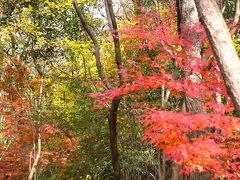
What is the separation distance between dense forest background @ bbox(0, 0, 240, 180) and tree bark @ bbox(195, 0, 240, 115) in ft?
3.05

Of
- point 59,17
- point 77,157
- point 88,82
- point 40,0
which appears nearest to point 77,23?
point 59,17

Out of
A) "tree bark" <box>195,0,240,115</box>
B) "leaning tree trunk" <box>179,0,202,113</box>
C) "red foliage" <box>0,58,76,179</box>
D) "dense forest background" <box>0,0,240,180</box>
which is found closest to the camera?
"tree bark" <box>195,0,240,115</box>

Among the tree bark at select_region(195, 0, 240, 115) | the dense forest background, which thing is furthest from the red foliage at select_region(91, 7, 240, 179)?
the tree bark at select_region(195, 0, 240, 115)

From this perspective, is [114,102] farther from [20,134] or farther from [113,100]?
[20,134]

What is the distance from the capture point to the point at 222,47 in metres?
3.09

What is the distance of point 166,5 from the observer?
38.0 feet

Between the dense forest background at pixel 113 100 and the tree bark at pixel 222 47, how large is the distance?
3.05 ft

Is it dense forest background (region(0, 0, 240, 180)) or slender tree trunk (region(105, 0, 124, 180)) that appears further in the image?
slender tree trunk (region(105, 0, 124, 180))

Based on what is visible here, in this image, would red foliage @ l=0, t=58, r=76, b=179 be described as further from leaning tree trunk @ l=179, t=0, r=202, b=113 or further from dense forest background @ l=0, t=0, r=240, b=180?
leaning tree trunk @ l=179, t=0, r=202, b=113

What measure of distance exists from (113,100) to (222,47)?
3191 mm

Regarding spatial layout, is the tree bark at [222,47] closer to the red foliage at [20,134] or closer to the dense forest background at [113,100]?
the dense forest background at [113,100]

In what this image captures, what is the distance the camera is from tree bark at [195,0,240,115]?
299 centimetres

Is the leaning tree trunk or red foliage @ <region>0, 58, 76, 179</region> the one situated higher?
the leaning tree trunk

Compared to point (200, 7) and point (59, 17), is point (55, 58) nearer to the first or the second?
point (59, 17)
